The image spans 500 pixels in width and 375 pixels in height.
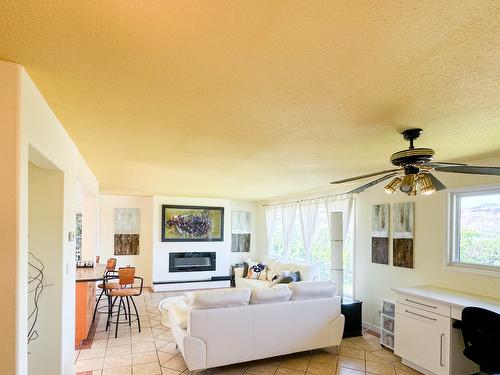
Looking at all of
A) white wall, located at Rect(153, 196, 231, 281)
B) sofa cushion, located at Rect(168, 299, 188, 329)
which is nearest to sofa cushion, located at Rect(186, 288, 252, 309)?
sofa cushion, located at Rect(168, 299, 188, 329)

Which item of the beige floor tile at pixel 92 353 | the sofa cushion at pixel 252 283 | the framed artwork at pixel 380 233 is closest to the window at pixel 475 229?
the framed artwork at pixel 380 233

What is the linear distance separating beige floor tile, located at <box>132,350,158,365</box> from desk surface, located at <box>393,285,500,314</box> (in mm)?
3104

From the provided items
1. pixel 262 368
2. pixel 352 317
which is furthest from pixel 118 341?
pixel 352 317

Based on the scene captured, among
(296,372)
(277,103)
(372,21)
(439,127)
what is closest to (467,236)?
(439,127)

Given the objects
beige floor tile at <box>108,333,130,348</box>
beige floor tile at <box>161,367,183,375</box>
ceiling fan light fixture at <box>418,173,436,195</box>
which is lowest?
beige floor tile at <box>108,333,130,348</box>

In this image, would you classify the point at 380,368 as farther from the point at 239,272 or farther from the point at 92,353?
the point at 239,272

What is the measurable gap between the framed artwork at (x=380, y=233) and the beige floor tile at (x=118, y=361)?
3702mm

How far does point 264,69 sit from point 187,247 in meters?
7.31

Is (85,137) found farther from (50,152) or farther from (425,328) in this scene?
(425,328)

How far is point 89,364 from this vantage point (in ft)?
12.5

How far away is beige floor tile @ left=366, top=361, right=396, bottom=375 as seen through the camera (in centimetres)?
367

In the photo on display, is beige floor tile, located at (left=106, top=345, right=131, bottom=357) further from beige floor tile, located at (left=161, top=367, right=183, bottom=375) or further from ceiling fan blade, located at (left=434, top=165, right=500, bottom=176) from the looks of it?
ceiling fan blade, located at (left=434, top=165, right=500, bottom=176)

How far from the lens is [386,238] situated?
4824mm

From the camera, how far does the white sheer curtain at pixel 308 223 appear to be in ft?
21.8
